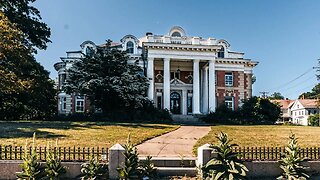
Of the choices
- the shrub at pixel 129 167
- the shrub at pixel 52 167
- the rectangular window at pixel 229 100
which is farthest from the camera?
the rectangular window at pixel 229 100

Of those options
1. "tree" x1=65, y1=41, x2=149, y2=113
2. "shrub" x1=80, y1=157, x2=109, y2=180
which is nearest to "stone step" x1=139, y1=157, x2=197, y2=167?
"shrub" x1=80, y1=157, x2=109, y2=180

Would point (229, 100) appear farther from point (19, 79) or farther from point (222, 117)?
point (19, 79)

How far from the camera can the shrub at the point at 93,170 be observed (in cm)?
789

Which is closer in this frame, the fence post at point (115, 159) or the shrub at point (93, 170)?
the shrub at point (93, 170)

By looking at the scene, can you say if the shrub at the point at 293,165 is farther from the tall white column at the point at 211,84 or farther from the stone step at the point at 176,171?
the tall white column at the point at 211,84

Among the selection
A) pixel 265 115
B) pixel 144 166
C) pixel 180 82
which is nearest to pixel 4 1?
pixel 180 82

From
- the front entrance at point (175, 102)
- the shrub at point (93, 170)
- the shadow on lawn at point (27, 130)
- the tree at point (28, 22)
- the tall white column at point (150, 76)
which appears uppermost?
the tree at point (28, 22)

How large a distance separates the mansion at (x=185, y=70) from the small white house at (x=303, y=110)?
41.8 meters

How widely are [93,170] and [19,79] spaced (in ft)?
49.0

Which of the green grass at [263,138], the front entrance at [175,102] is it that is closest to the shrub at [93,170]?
the green grass at [263,138]

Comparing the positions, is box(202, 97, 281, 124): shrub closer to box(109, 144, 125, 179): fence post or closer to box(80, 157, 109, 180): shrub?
box(109, 144, 125, 179): fence post

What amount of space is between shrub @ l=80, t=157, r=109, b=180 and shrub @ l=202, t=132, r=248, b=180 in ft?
8.83

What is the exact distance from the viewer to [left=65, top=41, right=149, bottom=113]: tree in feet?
92.7

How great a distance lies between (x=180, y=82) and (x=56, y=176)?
108 ft
